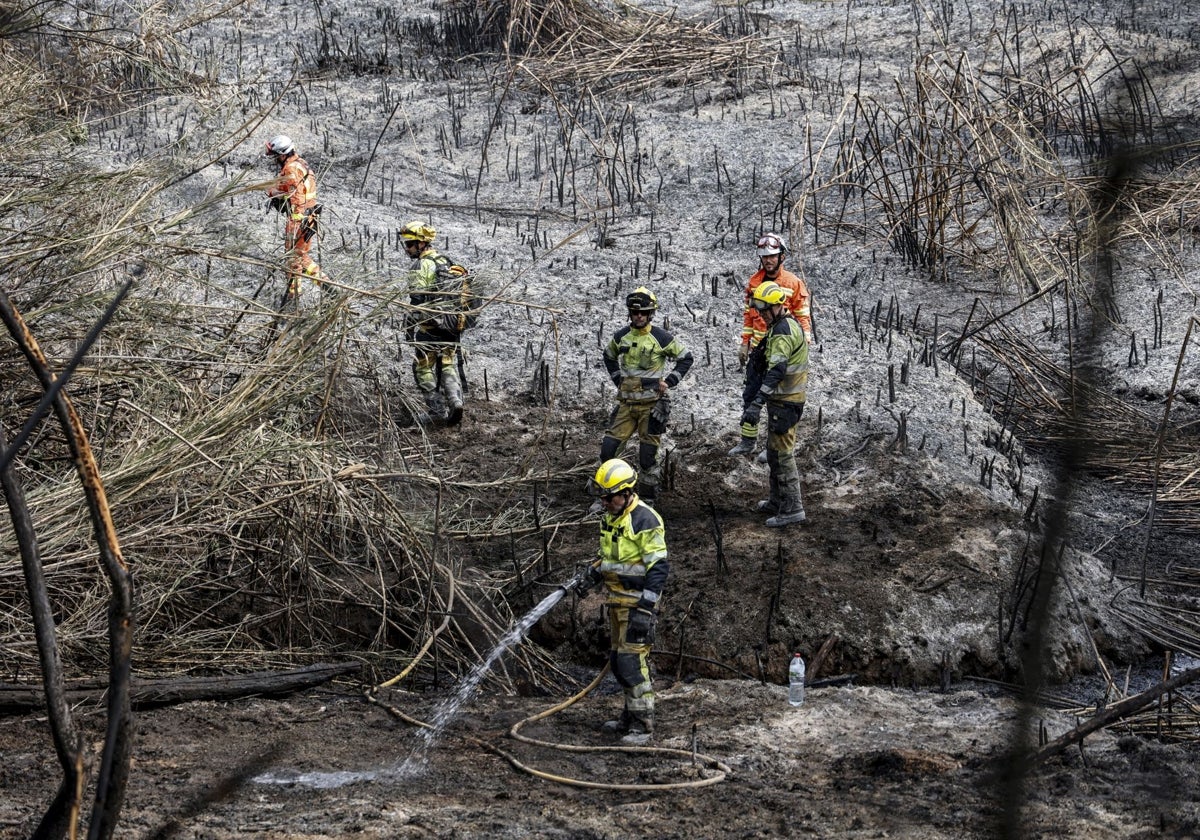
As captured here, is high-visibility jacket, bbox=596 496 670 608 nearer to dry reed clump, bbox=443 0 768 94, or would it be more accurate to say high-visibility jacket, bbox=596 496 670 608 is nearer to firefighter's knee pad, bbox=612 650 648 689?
firefighter's knee pad, bbox=612 650 648 689

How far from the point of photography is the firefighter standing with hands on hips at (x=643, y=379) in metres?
9.22

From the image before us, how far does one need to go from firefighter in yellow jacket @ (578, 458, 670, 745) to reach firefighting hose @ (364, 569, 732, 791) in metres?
0.19

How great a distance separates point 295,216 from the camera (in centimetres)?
805

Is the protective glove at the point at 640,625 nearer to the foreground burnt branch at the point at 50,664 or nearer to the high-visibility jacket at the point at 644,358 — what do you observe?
the high-visibility jacket at the point at 644,358

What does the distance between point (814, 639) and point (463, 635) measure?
2.21m

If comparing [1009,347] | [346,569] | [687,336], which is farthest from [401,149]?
[346,569]

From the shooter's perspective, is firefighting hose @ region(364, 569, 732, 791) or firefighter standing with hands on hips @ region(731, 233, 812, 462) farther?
firefighter standing with hands on hips @ region(731, 233, 812, 462)

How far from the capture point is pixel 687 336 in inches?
471

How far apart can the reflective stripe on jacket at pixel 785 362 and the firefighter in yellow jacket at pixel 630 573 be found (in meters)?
2.34

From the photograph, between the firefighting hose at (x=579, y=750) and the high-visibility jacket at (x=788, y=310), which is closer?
the firefighting hose at (x=579, y=750)

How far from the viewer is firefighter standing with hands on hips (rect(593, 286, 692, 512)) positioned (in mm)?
9219

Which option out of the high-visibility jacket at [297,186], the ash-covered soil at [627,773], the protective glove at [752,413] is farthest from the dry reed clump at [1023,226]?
the high-visibility jacket at [297,186]

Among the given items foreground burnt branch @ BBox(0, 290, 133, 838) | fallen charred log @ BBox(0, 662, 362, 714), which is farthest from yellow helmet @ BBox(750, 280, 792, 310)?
foreground burnt branch @ BBox(0, 290, 133, 838)

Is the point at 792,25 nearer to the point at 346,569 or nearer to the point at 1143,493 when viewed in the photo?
the point at 1143,493
